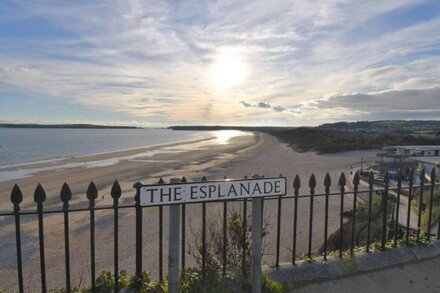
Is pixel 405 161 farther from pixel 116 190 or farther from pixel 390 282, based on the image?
pixel 116 190

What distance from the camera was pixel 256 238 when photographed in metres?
3.34

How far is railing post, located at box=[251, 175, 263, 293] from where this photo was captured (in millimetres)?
3285

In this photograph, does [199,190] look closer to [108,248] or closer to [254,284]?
[254,284]

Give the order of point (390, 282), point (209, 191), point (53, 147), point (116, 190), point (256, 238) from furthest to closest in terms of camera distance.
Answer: point (53, 147)
point (390, 282)
point (116, 190)
point (256, 238)
point (209, 191)

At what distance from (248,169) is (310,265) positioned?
100 ft

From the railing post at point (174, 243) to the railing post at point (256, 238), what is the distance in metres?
0.75

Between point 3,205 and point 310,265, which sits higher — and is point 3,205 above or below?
below

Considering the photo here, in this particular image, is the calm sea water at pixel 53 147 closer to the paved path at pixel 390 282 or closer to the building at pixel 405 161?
the building at pixel 405 161

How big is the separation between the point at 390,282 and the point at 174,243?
9.18 ft

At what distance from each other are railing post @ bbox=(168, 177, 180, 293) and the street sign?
92 millimetres

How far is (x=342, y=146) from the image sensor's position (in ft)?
200

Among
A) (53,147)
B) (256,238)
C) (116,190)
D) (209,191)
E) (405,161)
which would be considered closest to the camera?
(209,191)

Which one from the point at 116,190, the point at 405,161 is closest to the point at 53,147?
the point at 405,161

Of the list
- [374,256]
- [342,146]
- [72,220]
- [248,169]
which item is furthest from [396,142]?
[374,256]
